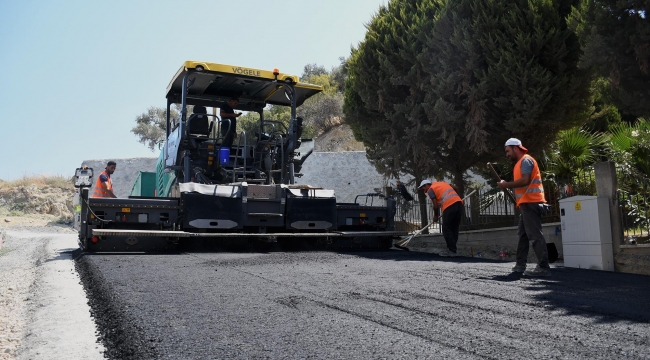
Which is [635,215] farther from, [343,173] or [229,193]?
[343,173]

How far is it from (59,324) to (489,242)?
7.79m

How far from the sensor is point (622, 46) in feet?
24.8

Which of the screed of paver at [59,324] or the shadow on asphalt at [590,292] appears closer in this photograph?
the screed of paver at [59,324]

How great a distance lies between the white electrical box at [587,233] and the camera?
7254 mm

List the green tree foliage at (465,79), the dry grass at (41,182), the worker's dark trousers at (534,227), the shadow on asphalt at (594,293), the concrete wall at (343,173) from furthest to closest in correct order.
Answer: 1. the dry grass at (41,182)
2. the concrete wall at (343,173)
3. the green tree foliage at (465,79)
4. the worker's dark trousers at (534,227)
5. the shadow on asphalt at (594,293)

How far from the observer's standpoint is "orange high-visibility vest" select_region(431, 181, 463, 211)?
356 inches

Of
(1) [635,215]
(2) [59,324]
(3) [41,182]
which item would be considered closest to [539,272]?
(1) [635,215]

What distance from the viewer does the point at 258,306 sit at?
4035 millimetres

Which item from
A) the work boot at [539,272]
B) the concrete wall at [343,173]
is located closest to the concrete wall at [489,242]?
the work boot at [539,272]

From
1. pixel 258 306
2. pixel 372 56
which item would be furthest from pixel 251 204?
pixel 372 56

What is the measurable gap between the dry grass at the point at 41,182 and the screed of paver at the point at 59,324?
103 feet

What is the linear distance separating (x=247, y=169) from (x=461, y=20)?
4.83 meters

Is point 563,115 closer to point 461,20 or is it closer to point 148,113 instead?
point 461,20

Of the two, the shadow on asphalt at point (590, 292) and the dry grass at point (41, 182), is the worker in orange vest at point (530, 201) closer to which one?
the shadow on asphalt at point (590, 292)
